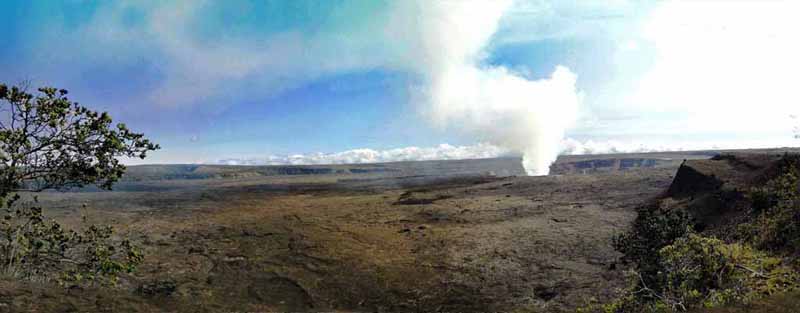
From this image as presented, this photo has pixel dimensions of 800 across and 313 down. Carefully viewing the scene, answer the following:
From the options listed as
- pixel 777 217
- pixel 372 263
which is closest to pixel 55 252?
pixel 372 263

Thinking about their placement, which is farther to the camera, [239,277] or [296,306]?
[239,277]

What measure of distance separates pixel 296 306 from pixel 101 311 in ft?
16.3

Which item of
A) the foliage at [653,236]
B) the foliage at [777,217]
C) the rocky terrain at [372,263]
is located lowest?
the rocky terrain at [372,263]

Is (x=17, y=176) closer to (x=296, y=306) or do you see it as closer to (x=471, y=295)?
(x=296, y=306)

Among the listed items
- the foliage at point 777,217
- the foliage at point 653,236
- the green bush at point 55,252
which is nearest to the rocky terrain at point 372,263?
the green bush at point 55,252

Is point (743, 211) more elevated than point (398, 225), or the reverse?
point (743, 211)

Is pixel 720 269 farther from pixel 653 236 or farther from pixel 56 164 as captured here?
pixel 56 164

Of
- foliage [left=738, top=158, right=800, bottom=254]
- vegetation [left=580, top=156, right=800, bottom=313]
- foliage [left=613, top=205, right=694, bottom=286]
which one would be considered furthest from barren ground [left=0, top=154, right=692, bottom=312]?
foliage [left=738, top=158, right=800, bottom=254]

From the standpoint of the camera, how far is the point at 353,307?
1230cm

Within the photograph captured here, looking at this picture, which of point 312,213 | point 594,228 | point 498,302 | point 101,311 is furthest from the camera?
point 312,213

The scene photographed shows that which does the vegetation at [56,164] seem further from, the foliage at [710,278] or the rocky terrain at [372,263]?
the foliage at [710,278]

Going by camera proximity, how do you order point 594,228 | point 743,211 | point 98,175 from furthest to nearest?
point 594,228, point 743,211, point 98,175

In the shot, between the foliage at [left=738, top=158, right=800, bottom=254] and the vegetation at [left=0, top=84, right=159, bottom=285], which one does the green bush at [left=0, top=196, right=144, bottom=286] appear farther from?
the foliage at [left=738, top=158, right=800, bottom=254]

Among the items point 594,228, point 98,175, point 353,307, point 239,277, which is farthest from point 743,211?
point 98,175
